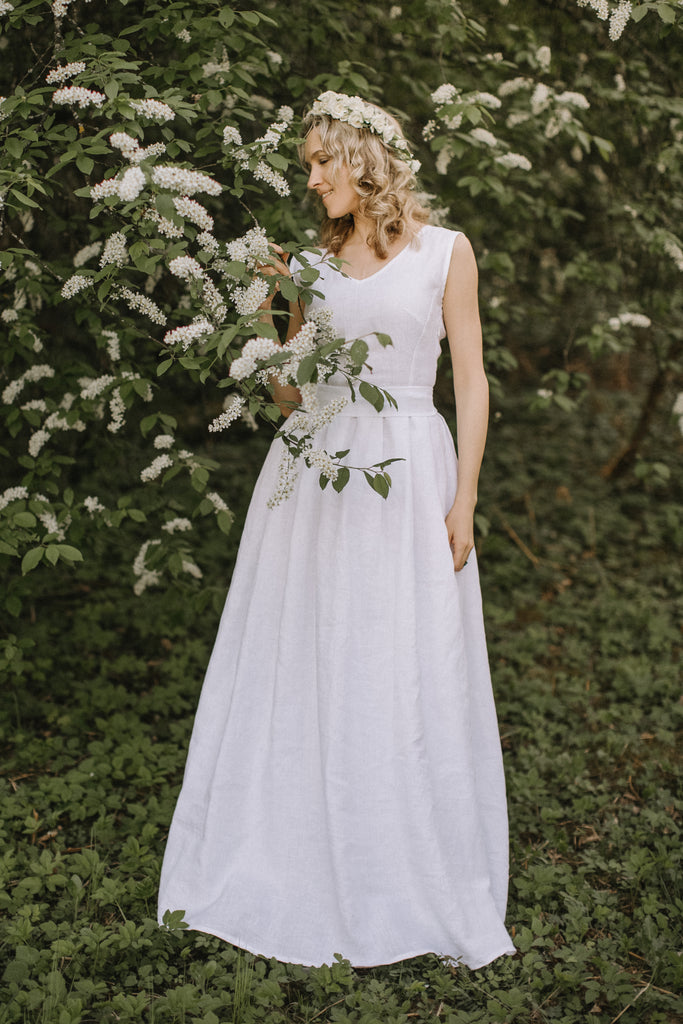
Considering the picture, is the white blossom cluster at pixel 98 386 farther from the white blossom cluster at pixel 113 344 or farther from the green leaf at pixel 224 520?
the green leaf at pixel 224 520

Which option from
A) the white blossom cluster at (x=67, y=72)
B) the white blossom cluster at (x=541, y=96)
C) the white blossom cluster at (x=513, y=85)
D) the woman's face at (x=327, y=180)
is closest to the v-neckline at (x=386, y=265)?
the woman's face at (x=327, y=180)

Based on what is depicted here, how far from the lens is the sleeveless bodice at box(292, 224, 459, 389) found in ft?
6.43

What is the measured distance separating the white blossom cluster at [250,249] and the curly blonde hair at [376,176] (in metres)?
0.33

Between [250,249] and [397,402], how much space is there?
49 cm

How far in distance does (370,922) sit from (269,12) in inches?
98.9

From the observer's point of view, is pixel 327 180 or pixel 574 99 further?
pixel 574 99

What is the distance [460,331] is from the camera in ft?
6.57

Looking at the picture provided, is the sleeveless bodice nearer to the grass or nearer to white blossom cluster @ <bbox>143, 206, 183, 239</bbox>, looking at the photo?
white blossom cluster @ <bbox>143, 206, 183, 239</bbox>

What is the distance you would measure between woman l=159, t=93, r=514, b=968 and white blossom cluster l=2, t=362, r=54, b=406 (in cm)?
94

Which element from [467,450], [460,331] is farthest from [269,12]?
[467,450]

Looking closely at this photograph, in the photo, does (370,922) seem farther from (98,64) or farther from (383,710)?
(98,64)

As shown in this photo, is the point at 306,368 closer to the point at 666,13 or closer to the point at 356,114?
the point at 356,114

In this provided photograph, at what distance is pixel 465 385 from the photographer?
6.63 ft

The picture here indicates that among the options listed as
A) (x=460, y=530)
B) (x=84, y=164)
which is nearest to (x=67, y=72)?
(x=84, y=164)
